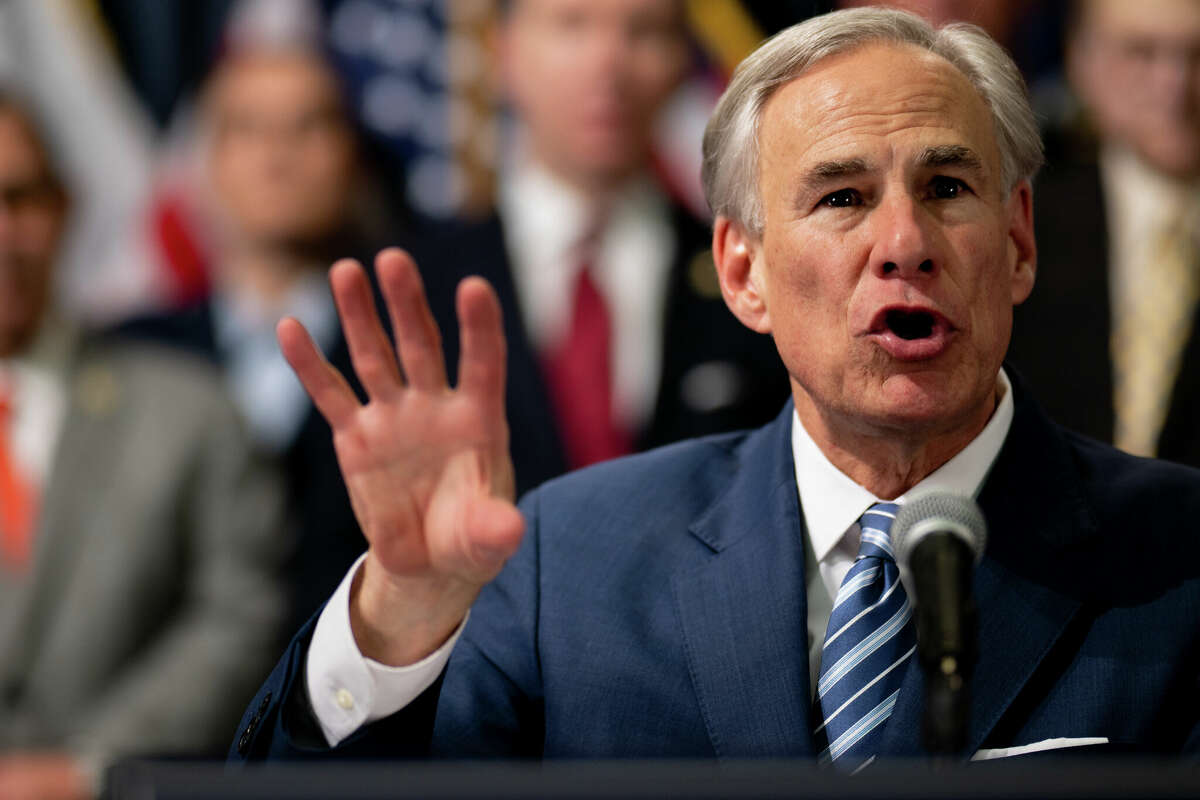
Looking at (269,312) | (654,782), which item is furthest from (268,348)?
(654,782)

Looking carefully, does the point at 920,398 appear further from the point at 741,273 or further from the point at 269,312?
the point at 269,312

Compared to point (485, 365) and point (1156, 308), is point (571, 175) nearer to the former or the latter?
point (1156, 308)

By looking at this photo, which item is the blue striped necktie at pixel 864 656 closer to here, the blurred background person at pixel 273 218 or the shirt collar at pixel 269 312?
the blurred background person at pixel 273 218

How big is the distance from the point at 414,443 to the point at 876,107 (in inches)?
28.1

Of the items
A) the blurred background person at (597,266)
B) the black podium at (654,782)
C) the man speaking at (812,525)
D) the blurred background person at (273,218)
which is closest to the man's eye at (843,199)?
the man speaking at (812,525)

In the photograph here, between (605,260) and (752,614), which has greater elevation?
(752,614)

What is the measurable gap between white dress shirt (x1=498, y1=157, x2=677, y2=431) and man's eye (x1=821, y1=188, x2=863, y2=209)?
4.43 ft

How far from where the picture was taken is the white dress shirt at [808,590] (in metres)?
1.92

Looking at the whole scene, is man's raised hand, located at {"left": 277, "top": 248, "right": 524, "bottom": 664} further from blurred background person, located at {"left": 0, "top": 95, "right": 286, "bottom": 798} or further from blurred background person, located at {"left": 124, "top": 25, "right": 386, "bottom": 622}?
blurred background person, located at {"left": 124, "top": 25, "right": 386, "bottom": 622}

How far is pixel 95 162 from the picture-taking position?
514 cm

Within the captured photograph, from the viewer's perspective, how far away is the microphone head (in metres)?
1.47

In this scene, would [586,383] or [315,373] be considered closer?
[315,373]

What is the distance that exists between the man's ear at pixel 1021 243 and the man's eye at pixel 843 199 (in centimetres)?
22

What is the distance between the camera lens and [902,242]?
74.8 inches
